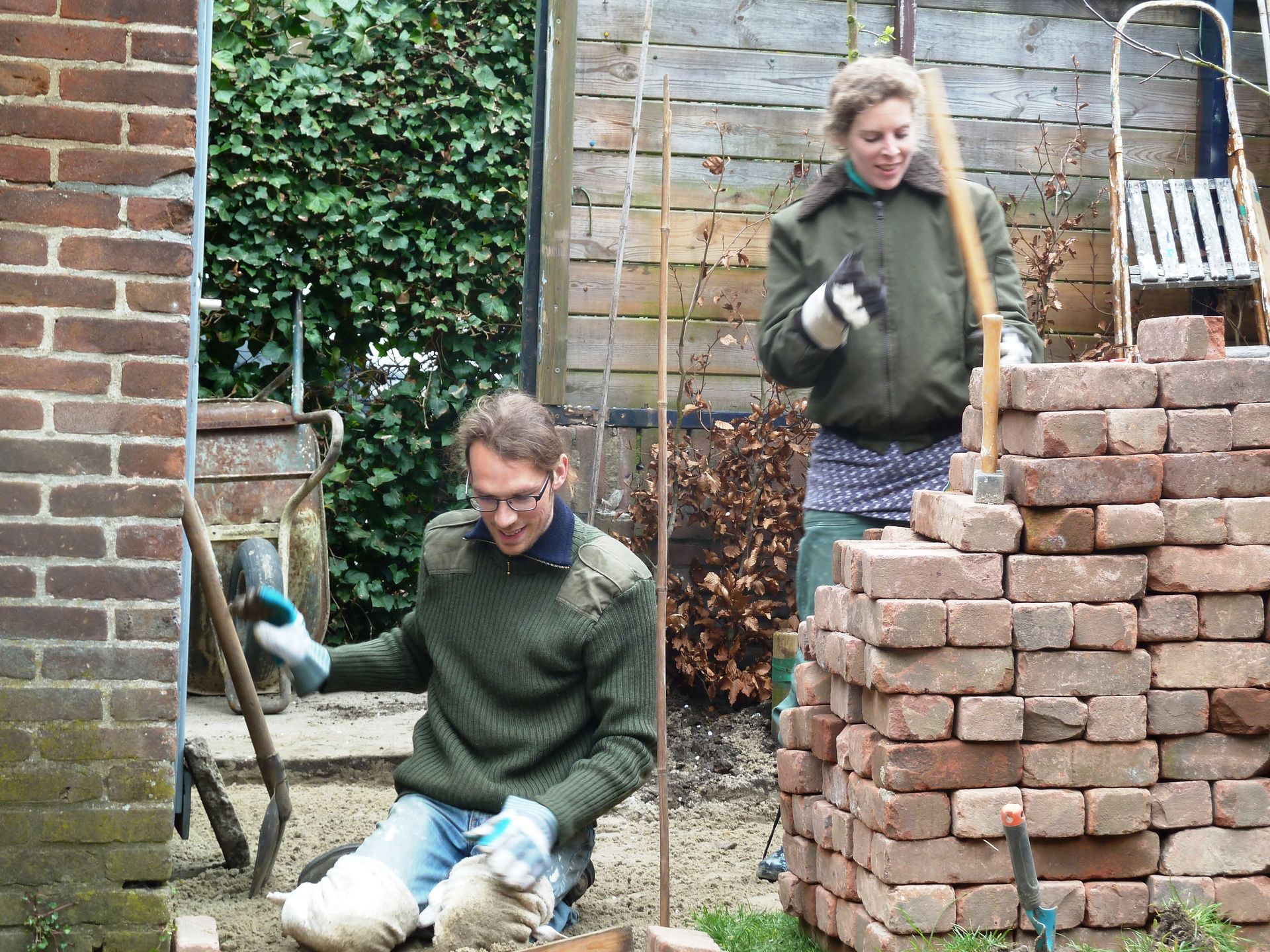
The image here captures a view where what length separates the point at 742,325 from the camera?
18.1 feet

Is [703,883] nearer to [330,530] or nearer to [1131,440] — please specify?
[1131,440]

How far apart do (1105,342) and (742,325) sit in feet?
5.03

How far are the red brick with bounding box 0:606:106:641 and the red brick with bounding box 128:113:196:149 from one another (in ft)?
2.77

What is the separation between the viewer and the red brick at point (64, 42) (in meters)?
2.64

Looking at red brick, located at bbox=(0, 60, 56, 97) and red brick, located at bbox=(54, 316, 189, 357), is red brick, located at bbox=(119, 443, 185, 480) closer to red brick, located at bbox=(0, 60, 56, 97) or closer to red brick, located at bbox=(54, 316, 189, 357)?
red brick, located at bbox=(54, 316, 189, 357)

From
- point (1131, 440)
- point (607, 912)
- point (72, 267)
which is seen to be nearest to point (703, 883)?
point (607, 912)

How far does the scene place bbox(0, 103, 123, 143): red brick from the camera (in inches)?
104

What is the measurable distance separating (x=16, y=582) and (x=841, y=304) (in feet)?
5.87

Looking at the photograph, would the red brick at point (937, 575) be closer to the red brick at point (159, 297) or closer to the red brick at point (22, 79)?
the red brick at point (159, 297)

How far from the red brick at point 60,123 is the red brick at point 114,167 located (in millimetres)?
30

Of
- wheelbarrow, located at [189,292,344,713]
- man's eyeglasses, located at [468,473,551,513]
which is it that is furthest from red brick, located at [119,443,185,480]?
wheelbarrow, located at [189,292,344,713]

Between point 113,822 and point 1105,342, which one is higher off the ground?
point 1105,342

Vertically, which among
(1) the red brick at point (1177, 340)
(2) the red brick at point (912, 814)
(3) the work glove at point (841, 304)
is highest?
(3) the work glove at point (841, 304)

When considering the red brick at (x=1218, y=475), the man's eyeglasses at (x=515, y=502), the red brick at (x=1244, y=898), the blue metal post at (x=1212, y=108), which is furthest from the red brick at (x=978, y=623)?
the blue metal post at (x=1212, y=108)
